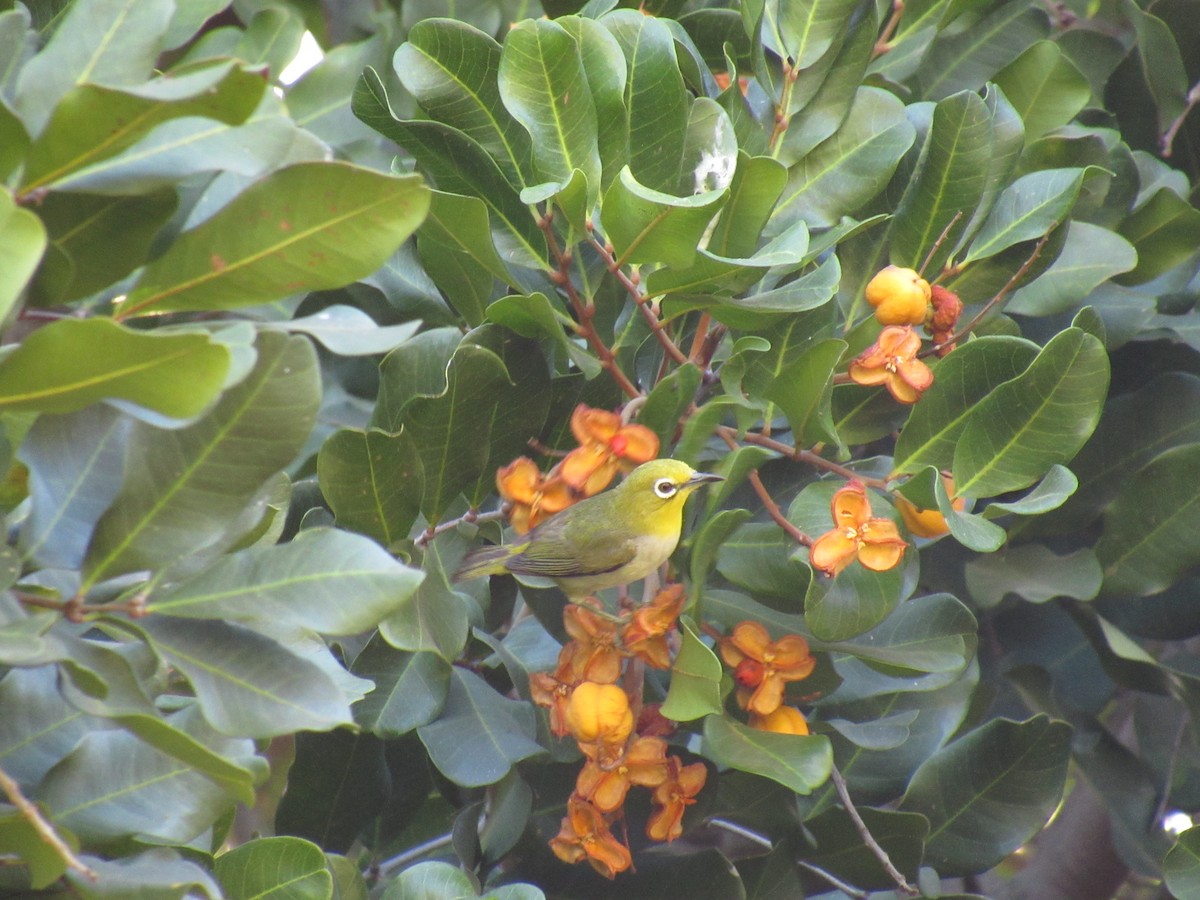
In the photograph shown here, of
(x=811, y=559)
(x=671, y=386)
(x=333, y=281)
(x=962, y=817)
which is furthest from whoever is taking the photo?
(x=962, y=817)

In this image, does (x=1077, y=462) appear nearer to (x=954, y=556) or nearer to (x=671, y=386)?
(x=954, y=556)

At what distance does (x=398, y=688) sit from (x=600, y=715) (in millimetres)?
382

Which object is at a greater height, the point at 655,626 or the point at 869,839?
the point at 655,626

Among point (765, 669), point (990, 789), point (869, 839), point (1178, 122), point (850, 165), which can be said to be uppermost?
point (850, 165)

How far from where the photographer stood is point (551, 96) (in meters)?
1.84

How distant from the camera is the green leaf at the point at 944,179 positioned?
2035 mm

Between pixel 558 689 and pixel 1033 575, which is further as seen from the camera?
pixel 1033 575

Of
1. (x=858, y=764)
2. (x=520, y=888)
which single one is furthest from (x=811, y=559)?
(x=858, y=764)

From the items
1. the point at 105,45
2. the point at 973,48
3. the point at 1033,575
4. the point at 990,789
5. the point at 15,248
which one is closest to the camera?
the point at 15,248

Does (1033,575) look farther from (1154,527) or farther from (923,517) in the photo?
(923,517)

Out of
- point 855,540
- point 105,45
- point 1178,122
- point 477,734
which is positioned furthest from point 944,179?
point 105,45

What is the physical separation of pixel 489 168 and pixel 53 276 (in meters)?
0.80

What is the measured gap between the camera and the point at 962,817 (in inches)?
92.3

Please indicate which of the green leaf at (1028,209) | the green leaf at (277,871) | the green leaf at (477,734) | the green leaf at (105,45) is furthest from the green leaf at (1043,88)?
the green leaf at (277,871)
